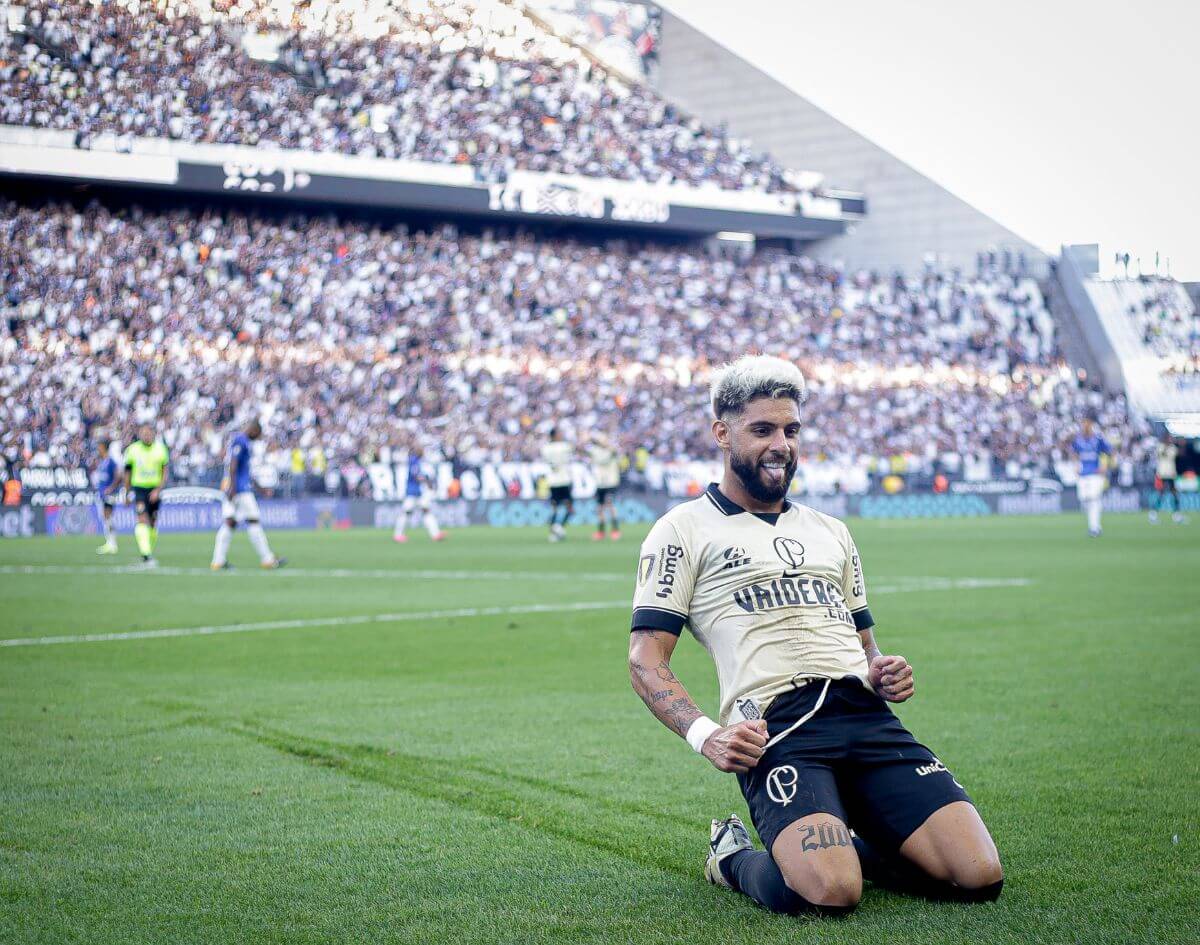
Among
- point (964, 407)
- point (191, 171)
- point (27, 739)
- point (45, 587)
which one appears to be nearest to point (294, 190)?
point (191, 171)

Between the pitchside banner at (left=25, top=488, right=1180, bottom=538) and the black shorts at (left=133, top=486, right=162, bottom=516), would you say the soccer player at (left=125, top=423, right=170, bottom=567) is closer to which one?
the black shorts at (left=133, top=486, right=162, bottom=516)

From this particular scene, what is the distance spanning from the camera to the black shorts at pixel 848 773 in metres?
4.31

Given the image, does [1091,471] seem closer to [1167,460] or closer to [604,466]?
[1167,460]

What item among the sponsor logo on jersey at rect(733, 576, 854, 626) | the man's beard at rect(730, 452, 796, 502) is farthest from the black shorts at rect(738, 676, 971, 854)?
the man's beard at rect(730, 452, 796, 502)

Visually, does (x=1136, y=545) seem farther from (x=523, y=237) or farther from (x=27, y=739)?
(x=523, y=237)

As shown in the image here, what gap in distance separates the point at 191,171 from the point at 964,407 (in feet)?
91.0

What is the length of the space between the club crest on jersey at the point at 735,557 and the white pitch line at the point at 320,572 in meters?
12.6

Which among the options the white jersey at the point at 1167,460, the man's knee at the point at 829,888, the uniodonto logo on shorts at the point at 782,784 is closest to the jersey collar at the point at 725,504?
the uniodonto logo on shorts at the point at 782,784

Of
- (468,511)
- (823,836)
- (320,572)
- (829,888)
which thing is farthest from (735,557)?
(468,511)

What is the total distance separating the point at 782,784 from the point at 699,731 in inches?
13.8

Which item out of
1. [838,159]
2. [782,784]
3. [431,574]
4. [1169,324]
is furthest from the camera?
[838,159]

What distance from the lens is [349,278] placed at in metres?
42.8

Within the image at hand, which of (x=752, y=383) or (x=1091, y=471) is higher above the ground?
(x=752, y=383)

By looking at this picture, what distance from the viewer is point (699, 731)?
4.22 metres
